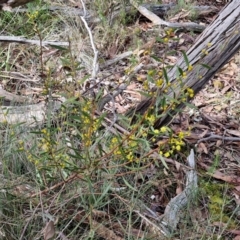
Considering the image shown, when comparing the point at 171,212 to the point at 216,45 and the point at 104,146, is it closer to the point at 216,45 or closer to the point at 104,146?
the point at 104,146

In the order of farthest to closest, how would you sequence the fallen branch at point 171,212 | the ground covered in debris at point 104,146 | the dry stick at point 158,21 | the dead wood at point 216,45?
the dry stick at point 158,21 → the dead wood at point 216,45 → the fallen branch at point 171,212 → the ground covered in debris at point 104,146

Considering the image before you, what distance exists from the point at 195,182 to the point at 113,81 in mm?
1360

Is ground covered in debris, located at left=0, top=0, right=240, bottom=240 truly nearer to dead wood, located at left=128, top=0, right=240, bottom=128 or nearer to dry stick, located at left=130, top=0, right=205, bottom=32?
dry stick, located at left=130, top=0, right=205, bottom=32

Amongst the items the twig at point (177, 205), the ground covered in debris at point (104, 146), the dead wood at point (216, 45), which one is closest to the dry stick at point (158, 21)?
the ground covered in debris at point (104, 146)

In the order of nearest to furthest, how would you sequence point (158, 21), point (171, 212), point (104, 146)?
point (171, 212) → point (104, 146) → point (158, 21)

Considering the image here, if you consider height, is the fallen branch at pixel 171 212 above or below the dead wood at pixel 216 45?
below

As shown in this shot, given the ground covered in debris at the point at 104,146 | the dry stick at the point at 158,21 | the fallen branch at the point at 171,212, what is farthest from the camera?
the dry stick at the point at 158,21

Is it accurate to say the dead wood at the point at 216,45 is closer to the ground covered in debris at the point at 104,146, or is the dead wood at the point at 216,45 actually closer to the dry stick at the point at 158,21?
the ground covered in debris at the point at 104,146

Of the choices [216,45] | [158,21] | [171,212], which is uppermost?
[216,45]

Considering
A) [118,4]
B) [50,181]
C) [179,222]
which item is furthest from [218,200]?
[118,4]

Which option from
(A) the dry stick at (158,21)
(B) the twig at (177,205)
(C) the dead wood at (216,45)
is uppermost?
(C) the dead wood at (216,45)

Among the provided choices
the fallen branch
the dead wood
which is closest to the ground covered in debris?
the fallen branch

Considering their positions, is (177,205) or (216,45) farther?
(216,45)

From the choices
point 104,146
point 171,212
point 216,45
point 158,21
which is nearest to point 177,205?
point 171,212
